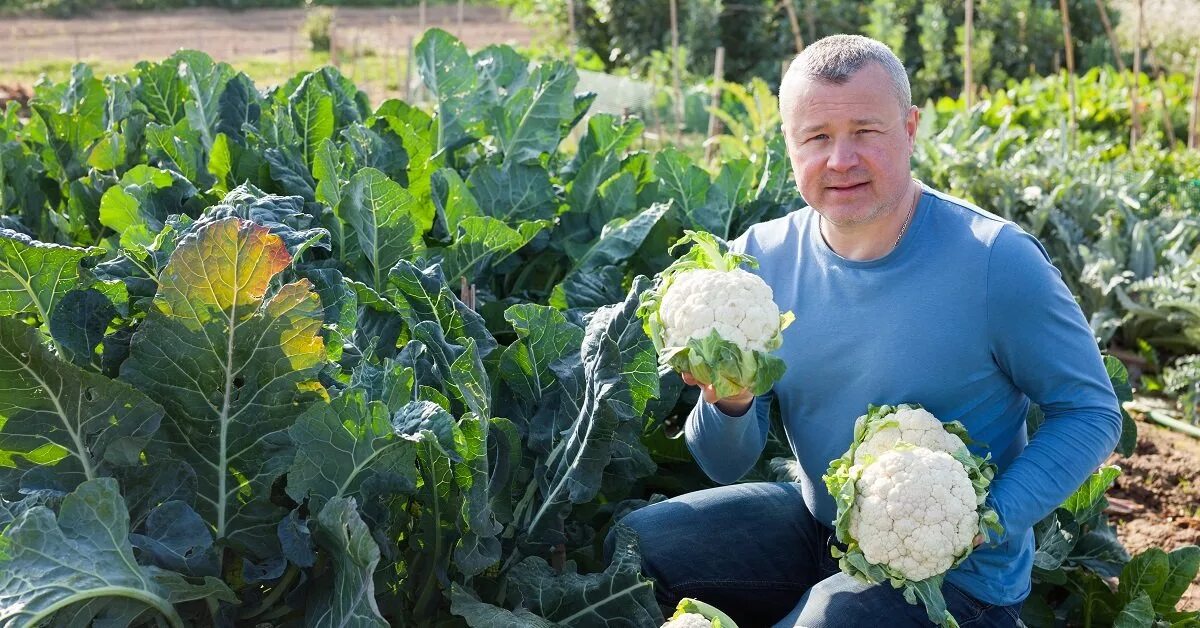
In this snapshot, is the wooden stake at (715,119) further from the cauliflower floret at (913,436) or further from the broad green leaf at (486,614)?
the broad green leaf at (486,614)

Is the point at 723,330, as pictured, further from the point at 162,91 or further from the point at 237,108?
the point at 162,91

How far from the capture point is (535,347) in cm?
253

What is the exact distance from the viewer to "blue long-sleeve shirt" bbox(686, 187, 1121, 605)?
6.93 ft

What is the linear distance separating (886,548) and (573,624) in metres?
0.63

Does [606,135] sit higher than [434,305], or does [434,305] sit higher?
[606,135]

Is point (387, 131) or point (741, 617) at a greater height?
point (387, 131)

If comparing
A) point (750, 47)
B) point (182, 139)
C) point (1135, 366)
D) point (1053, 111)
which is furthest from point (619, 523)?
point (750, 47)

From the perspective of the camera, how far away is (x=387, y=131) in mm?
3605

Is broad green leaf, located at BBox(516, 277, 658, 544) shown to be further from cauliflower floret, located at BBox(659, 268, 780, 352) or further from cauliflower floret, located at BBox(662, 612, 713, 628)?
cauliflower floret, located at BBox(662, 612, 713, 628)

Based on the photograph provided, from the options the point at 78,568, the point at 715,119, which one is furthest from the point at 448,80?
the point at 715,119

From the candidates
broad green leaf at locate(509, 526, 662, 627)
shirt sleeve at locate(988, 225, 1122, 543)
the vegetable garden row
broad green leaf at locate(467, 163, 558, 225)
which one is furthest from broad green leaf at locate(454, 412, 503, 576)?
broad green leaf at locate(467, 163, 558, 225)

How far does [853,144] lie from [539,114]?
1.79m

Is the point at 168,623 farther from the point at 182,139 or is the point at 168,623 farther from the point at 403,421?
the point at 182,139

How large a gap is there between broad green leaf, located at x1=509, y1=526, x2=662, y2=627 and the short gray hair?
1027mm
